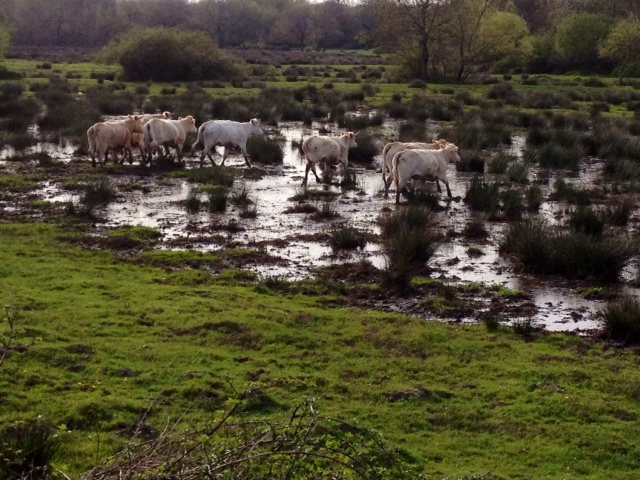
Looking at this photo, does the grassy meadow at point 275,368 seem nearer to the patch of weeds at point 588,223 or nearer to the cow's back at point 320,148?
the patch of weeds at point 588,223

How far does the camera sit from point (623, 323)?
30.7 feet

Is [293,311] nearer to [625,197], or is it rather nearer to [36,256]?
[36,256]

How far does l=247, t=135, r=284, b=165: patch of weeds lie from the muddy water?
0.99 metres

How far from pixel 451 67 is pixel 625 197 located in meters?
34.3

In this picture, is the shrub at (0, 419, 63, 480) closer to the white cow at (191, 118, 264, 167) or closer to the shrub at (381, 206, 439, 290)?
the shrub at (381, 206, 439, 290)

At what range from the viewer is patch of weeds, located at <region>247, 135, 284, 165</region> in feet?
71.1

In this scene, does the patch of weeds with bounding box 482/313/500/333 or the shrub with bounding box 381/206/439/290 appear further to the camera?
the shrub with bounding box 381/206/439/290

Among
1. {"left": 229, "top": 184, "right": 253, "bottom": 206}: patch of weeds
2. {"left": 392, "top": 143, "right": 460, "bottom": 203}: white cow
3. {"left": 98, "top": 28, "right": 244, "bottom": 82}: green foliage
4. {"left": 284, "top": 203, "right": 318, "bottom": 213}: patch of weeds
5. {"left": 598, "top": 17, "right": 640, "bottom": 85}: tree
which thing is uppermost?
{"left": 598, "top": 17, "right": 640, "bottom": 85}: tree

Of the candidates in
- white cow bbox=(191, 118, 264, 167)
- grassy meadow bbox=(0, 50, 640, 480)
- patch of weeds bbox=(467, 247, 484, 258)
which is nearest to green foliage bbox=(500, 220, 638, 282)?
grassy meadow bbox=(0, 50, 640, 480)

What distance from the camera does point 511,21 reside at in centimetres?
5256

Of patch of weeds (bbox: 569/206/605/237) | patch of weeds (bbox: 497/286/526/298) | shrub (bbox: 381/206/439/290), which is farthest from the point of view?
patch of weeds (bbox: 569/206/605/237)

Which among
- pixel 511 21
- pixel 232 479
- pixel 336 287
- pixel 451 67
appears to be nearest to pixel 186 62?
pixel 451 67

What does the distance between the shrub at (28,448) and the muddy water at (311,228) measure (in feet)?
20.3

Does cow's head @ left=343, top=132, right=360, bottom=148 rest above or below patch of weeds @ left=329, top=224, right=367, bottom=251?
above
